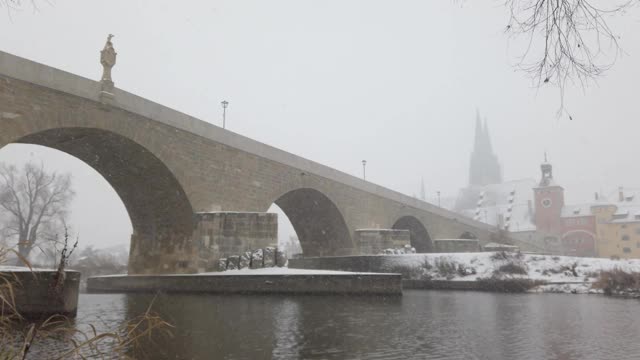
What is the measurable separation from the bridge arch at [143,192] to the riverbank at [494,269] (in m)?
6.31

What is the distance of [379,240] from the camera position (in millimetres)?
26688

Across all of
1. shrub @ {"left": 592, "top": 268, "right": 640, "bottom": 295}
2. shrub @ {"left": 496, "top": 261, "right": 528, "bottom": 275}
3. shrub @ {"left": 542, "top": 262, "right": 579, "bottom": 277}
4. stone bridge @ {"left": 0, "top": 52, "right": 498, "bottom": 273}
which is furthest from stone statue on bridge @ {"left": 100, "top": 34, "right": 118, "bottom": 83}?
shrub @ {"left": 542, "top": 262, "right": 579, "bottom": 277}

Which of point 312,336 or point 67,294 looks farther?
point 67,294

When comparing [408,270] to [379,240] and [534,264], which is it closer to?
[534,264]

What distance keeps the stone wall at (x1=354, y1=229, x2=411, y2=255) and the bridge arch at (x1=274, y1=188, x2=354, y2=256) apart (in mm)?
759

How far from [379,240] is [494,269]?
29.7 feet

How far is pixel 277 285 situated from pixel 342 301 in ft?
8.90

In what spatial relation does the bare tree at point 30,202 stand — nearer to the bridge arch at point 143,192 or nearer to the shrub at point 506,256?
the bridge arch at point 143,192

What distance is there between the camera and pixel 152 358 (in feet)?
17.5

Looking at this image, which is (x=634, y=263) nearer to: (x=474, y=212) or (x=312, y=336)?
(x=312, y=336)

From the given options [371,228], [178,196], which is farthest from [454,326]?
[371,228]

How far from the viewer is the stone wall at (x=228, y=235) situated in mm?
16406

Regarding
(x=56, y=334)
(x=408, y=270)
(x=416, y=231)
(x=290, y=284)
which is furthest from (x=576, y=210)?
(x=56, y=334)

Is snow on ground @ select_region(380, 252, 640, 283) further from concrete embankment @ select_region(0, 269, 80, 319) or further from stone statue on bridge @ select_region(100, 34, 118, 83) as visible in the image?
concrete embankment @ select_region(0, 269, 80, 319)
